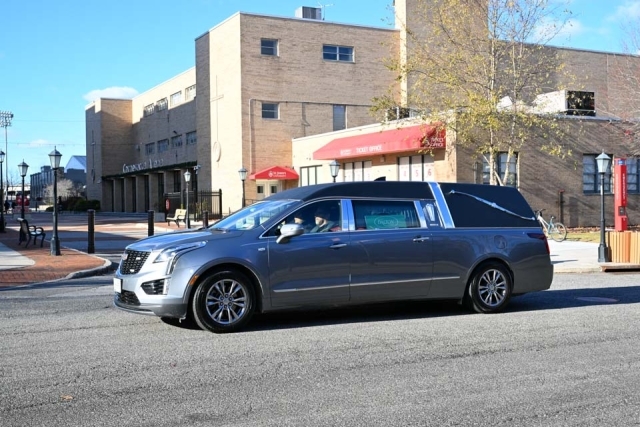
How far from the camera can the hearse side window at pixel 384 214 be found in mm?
9320

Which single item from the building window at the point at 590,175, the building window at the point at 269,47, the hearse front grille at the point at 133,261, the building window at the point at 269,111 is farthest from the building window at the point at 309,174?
the hearse front grille at the point at 133,261

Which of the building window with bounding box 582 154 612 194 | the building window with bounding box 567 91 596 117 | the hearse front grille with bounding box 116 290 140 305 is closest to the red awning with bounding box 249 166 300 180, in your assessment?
the building window with bounding box 567 91 596 117

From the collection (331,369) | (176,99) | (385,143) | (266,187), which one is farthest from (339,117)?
(331,369)

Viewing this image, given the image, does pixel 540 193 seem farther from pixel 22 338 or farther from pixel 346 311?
pixel 22 338

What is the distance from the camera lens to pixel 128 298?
8.64 m

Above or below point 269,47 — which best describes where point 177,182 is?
below

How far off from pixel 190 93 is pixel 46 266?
41463 mm

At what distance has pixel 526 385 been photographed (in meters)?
6.21

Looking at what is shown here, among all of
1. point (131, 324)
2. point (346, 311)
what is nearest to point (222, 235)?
point (131, 324)

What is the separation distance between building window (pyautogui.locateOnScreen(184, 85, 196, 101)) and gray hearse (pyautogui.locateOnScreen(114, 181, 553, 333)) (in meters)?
48.3

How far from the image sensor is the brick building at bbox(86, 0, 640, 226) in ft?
103

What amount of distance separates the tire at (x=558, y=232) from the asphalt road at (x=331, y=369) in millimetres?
15422

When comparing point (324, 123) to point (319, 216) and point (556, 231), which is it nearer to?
point (556, 231)

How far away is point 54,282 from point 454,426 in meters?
11.3
